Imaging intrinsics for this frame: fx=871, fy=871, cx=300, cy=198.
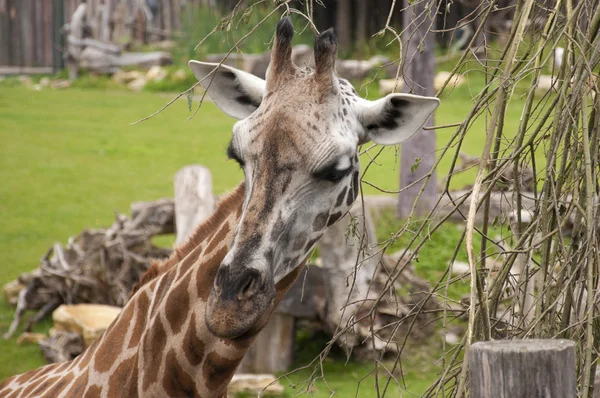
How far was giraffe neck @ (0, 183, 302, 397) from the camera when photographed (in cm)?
296

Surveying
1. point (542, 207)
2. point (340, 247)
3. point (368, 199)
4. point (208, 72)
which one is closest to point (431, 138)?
point (368, 199)

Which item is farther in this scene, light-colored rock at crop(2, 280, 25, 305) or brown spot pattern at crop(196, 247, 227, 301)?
light-colored rock at crop(2, 280, 25, 305)

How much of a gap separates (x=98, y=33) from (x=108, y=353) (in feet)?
60.3

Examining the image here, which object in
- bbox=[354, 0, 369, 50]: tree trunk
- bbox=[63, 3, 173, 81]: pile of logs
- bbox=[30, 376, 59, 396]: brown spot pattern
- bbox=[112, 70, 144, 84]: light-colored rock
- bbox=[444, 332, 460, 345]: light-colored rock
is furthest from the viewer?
bbox=[354, 0, 369, 50]: tree trunk

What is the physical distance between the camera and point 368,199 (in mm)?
8781

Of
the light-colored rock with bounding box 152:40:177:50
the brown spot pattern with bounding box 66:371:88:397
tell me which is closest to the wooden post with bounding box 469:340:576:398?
the brown spot pattern with bounding box 66:371:88:397

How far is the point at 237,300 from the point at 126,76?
52.7 ft

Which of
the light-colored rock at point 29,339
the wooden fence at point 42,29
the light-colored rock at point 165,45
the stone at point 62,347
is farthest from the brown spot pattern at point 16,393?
the wooden fence at point 42,29

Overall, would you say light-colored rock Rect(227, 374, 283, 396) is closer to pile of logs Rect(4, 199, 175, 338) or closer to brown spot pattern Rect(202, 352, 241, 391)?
pile of logs Rect(4, 199, 175, 338)

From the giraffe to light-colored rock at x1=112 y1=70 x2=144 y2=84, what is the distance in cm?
1501

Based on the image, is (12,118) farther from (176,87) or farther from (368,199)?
(368,199)

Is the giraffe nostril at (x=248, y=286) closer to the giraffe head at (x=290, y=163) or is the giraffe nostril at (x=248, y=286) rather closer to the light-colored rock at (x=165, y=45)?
the giraffe head at (x=290, y=163)

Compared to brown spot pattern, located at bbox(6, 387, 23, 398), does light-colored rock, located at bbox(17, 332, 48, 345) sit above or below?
below

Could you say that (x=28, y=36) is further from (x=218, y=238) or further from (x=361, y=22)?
(x=218, y=238)
